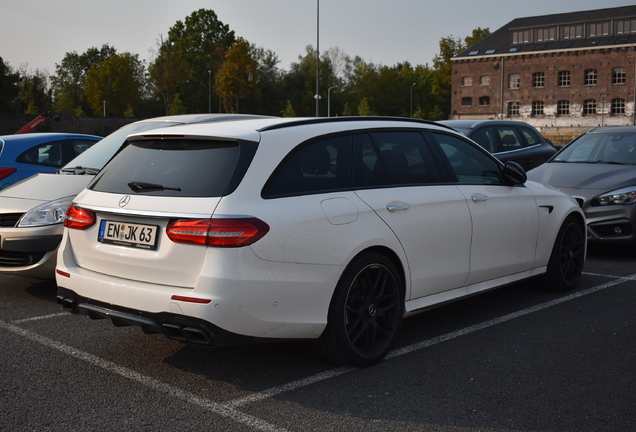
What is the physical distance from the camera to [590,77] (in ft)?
229


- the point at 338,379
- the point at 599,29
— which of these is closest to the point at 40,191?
the point at 338,379

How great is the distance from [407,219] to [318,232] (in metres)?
0.86

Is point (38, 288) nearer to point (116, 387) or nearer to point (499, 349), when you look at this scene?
point (116, 387)

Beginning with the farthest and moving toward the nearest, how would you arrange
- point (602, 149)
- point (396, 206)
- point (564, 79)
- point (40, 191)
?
1. point (564, 79)
2. point (602, 149)
3. point (40, 191)
4. point (396, 206)

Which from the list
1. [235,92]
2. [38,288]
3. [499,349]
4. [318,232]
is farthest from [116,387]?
[235,92]

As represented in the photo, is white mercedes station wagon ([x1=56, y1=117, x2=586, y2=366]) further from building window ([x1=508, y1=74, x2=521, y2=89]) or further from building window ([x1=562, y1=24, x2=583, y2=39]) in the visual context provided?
building window ([x1=562, y1=24, x2=583, y2=39])

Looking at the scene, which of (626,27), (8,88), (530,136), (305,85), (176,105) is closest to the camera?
(530,136)

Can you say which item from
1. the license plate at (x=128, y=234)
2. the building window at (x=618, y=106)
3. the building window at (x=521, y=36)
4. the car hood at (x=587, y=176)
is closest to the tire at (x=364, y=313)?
the license plate at (x=128, y=234)

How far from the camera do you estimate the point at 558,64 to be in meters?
71.3

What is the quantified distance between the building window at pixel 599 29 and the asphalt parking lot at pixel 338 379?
2869 inches

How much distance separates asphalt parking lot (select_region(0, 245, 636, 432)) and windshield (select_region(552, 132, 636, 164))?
161 inches

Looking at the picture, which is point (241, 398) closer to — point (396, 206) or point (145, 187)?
point (145, 187)

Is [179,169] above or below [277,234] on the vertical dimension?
above

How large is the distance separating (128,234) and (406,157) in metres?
2.04
